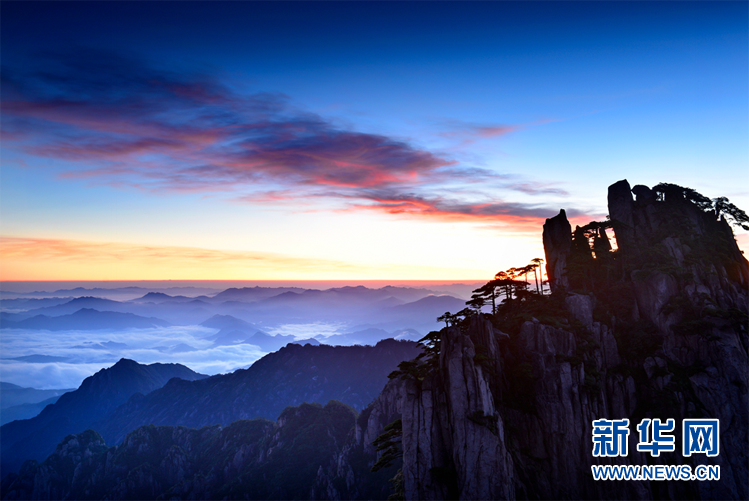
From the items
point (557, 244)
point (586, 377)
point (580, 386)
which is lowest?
point (580, 386)

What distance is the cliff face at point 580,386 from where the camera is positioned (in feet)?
160

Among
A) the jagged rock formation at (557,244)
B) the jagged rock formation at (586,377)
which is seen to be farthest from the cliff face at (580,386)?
the jagged rock formation at (557,244)

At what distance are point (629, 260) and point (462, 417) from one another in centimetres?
5534

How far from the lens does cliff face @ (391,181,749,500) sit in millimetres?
48875

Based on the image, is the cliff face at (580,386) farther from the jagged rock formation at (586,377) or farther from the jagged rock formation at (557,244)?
the jagged rock formation at (557,244)

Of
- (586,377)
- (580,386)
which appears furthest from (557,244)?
(580,386)

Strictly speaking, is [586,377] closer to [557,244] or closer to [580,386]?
[580,386]

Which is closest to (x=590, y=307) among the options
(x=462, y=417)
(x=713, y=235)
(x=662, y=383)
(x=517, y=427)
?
(x=662, y=383)

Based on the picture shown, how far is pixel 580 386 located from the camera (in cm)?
5688

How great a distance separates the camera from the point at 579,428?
5462 centimetres

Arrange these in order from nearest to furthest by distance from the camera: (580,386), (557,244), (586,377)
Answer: (580,386) < (586,377) < (557,244)

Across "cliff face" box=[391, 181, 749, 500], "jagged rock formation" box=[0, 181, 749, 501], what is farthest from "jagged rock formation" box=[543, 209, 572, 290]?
"cliff face" box=[391, 181, 749, 500]

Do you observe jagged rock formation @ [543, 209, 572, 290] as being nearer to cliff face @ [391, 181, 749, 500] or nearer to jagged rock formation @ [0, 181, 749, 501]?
jagged rock formation @ [0, 181, 749, 501]

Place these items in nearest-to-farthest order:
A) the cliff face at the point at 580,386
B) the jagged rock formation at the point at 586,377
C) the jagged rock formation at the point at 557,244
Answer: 1. the cliff face at the point at 580,386
2. the jagged rock formation at the point at 586,377
3. the jagged rock formation at the point at 557,244
